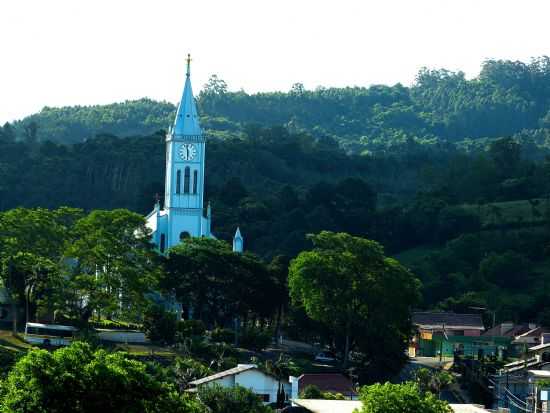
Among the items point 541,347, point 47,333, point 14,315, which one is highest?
point 14,315

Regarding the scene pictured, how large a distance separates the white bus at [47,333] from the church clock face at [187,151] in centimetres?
2129

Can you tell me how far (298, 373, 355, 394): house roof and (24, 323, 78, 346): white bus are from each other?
37.0 feet

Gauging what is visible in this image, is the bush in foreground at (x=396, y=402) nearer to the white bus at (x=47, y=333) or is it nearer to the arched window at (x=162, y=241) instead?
the white bus at (x=47, y=333)

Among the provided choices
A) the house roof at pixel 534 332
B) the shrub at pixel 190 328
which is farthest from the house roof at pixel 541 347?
the shrub at pixel 190 328

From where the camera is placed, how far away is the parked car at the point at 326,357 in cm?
8675

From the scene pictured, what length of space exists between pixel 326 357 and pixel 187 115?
737 inches

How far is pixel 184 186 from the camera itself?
97.9 meters

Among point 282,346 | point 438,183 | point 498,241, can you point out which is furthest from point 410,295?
point 438,183

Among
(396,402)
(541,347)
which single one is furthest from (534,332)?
(396,402)

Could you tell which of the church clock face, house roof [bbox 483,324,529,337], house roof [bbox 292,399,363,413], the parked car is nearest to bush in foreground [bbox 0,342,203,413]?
house roof [bbox 292,399,363,413]

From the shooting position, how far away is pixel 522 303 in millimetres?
106750

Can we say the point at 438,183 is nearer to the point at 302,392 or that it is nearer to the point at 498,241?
the point at 498,241

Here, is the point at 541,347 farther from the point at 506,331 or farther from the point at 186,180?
the point at 186,180

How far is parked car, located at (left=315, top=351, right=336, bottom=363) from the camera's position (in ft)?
285
